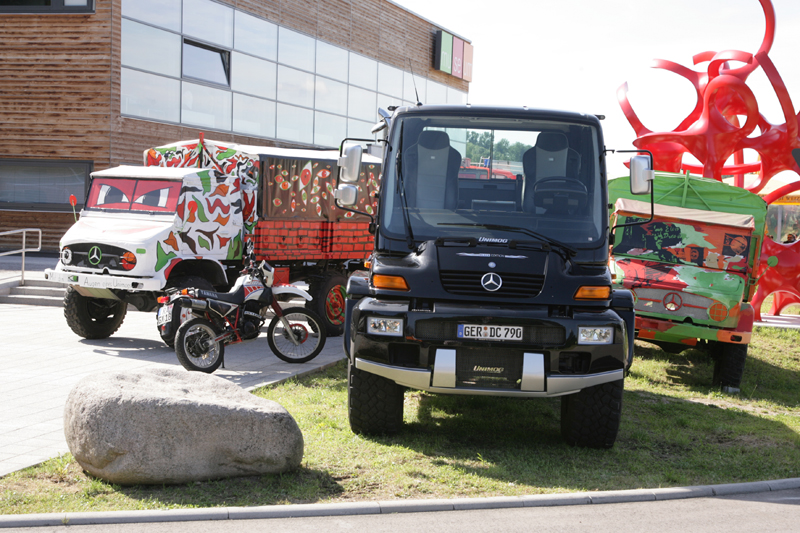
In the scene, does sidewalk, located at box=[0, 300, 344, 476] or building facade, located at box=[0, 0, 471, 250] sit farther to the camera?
building facade, located at box=[0, 0, 471, 250]

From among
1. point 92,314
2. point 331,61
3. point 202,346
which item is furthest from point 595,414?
point 331,61

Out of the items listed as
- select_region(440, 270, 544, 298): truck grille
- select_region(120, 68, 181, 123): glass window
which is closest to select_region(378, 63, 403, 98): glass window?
select_region(120, 68, 181, 123): glass window

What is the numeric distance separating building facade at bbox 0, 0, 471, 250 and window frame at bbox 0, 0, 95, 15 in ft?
0.09

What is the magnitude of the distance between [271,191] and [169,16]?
41.0 ft

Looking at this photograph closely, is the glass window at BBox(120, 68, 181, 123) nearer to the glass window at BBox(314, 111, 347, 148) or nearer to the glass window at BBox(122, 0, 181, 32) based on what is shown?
the glass window at BBox(122, 0, 181, 32)

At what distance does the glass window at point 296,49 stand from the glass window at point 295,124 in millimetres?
1510

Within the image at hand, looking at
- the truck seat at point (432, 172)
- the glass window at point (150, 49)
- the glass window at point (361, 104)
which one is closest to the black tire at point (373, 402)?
the truck seat at point (432, 172)

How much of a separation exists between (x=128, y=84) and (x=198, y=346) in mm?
14027

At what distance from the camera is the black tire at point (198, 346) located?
881 cm

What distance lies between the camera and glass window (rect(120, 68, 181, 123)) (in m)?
20.9

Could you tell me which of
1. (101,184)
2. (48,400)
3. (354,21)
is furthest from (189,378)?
(354,21)

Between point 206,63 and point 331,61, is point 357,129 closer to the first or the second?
point 331,61

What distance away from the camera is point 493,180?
6.68 metres

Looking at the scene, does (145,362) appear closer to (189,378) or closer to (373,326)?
(189,378)
